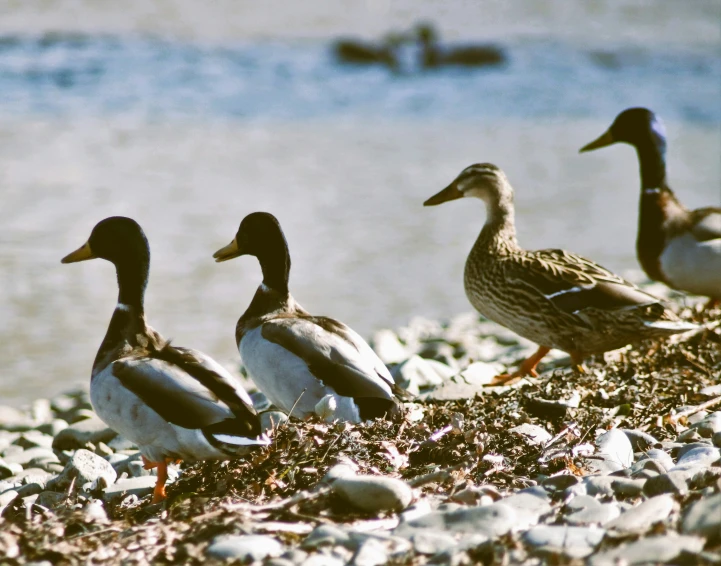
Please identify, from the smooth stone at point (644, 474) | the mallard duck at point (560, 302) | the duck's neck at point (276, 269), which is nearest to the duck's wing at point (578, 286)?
the mallard duck at point (560, 302)

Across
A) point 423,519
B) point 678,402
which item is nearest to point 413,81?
point 678,402

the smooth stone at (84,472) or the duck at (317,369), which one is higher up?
the duck at (317,369)

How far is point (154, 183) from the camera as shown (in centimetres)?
1105

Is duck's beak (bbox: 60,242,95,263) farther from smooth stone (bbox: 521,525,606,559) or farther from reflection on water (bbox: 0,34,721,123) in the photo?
reflection on water (bbox: 0,34,721,123)

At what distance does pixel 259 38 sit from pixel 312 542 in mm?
22595

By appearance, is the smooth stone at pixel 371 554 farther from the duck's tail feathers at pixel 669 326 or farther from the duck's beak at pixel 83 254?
the duck's tail feathers at pixel 669 326

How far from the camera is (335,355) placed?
12.3 feet

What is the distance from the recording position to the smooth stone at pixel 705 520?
2305mm

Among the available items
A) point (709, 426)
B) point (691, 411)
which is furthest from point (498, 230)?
point (709, 426)

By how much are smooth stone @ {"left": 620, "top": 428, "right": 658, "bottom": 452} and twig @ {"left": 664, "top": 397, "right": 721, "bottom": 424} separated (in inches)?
8.3

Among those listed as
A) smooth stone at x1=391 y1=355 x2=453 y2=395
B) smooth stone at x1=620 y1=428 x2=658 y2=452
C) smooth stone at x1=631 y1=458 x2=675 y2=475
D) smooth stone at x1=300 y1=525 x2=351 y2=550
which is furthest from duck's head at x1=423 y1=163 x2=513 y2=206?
smooth stone at x1=300 y1=525 x2=351 y2=550

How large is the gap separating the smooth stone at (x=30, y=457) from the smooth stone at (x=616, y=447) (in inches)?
91.0

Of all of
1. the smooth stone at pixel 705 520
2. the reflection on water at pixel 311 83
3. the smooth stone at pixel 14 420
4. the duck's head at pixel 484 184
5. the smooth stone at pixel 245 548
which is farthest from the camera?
the reflection on water at pixel 311 83

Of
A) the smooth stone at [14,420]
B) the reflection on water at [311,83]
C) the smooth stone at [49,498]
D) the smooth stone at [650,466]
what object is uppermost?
the reflection on water at [311,83]
